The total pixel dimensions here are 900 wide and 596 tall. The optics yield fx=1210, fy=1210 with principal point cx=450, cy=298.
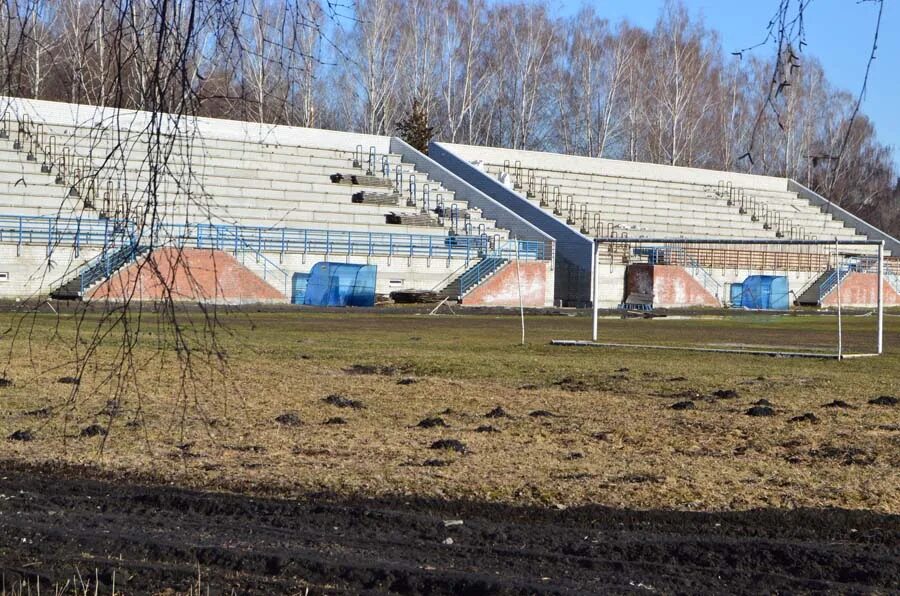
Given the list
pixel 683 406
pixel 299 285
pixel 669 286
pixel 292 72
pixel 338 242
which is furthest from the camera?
pixel 669 286

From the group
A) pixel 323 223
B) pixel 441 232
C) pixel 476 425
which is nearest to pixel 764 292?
pixel 441 232

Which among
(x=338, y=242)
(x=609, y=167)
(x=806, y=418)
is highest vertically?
(x=609, y=167)

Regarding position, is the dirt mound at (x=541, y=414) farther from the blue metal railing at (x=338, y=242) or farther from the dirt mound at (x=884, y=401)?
the blue metal railing at (x=338, y=242)

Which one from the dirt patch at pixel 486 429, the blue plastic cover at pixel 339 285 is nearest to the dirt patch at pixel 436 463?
the dirt patch at pixel 486 429

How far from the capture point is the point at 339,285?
44.5 m

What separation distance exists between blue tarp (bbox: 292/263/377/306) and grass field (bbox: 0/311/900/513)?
23500mm

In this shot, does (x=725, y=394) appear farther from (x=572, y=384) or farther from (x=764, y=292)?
(x=764, y=292)

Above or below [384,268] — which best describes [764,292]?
below

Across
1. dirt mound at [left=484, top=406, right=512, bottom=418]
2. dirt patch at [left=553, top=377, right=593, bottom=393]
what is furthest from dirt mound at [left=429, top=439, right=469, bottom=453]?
dirt patch at [left=553, top=377, right=593, bottom=393]

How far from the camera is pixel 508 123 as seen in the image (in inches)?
3278

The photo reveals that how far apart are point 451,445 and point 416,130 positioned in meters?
57.4

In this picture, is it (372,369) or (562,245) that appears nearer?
(372,369)

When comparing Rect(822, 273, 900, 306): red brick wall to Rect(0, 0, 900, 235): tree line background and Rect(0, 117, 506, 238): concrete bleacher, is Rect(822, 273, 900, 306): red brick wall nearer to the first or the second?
Rect(0, 117, 506, 238): concrete bleacher

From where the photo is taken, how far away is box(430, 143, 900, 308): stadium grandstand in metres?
45.8
